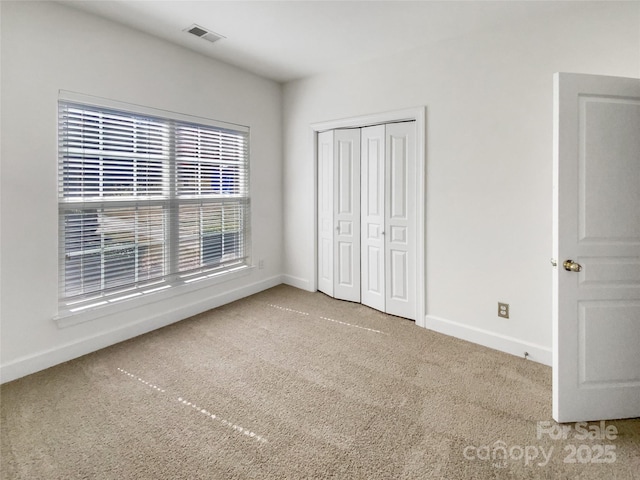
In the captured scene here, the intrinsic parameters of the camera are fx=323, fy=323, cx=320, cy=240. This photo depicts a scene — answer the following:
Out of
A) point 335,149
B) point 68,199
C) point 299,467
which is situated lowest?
point 299,467

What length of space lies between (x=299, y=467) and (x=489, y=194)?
8.40 ft

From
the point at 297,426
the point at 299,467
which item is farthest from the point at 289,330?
the point at 299,467

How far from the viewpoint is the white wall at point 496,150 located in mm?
2451

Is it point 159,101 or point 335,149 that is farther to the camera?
point 335,149

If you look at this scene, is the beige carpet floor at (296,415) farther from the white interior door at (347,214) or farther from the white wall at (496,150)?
the white interior door at (347,214)

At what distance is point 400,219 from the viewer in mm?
3520

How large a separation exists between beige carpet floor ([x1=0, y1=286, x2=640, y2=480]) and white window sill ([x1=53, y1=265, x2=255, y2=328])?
1.06 ft

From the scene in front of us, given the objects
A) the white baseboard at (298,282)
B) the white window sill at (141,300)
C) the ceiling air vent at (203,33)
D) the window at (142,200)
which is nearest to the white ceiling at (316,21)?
the ceiling air vent at (203,33)

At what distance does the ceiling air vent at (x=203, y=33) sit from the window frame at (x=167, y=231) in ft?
2.51

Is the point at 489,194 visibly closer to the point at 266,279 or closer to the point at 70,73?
the point at 266,279

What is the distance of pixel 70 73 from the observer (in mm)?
2598

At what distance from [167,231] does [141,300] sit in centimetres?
73

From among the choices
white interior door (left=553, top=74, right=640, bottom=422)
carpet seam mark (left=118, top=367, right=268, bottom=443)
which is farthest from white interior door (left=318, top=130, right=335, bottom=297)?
white interior door (left=553, top=74, right=640, bottom=422)

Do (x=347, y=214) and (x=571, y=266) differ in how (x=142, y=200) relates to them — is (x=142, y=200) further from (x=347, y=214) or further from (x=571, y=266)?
(x=571, y=266)
